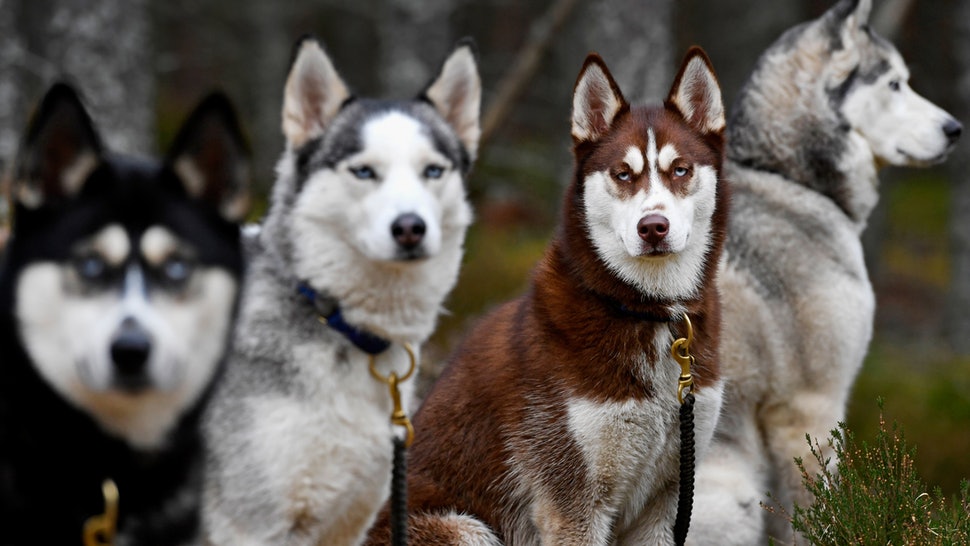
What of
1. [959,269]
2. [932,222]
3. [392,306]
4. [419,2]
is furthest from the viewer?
[932,222]

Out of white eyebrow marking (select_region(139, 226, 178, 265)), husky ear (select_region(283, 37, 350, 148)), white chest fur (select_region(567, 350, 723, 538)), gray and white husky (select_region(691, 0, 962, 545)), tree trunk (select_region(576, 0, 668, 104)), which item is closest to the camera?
white eyebrow marking (select_region(139, 226, 178, 265))

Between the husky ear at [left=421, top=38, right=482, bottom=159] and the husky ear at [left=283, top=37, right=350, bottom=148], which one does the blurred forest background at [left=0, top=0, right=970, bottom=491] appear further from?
the husky ear at [left=421, top=38, right=482, bottom=159]

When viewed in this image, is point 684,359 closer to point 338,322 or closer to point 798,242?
point 338,322

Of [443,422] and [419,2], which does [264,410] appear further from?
[419,2]

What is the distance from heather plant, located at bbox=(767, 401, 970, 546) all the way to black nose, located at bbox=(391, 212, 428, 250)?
5.17 ft

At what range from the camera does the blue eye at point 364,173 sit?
11.9ft

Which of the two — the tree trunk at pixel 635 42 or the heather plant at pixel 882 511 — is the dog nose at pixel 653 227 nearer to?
the heather plant at pixel 882 511

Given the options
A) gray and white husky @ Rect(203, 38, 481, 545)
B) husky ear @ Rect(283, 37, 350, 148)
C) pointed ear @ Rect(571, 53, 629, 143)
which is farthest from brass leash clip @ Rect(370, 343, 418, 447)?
pointed ear @ Rect(571, 53, 629, 143)

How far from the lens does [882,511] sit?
3.50 meters

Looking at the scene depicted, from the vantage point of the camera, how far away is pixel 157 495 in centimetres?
255

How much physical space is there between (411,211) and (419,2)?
7.85 metres

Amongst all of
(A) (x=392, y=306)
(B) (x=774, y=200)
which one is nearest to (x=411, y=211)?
(A) (x=392, y=306)

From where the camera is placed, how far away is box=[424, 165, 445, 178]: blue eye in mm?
3699

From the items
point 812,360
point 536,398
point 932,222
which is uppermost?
point 536,398
